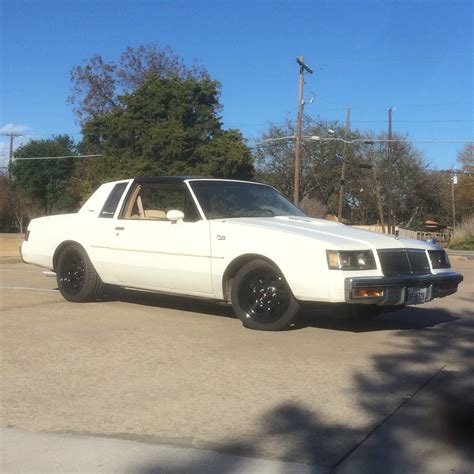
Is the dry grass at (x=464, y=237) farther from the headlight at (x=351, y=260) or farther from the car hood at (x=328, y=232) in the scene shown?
the headlight at (x=351, y=260)

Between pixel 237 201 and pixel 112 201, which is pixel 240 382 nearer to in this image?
pixel 237 201

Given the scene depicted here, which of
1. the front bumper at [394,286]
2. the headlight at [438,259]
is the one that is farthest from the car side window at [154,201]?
the headlight at [438,259]

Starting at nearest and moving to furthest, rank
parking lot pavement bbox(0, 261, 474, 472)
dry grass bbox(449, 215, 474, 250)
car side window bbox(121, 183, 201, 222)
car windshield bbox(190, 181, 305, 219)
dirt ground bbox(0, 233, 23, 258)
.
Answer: parking lot pavement bbox(0, 261, 474, 472) → car windshield bbox(190, 181, 305, 219) → car side window bbox(121, 183, 201, 222) → dirt ground bbox(0, 233, 23, 258) → dry grass bbox(449, 215, 474, 250)

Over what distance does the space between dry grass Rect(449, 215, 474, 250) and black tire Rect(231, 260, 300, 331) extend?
3534 cm

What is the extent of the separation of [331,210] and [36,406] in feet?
162

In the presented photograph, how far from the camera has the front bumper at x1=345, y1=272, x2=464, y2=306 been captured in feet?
20.3

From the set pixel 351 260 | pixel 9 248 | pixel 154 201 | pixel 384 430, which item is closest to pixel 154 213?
pixel 154 201

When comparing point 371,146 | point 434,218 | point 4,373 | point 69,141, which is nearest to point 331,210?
point 371,146

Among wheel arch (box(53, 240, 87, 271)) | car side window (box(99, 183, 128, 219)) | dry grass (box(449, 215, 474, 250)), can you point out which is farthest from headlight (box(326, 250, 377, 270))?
dry grass (box(449, 215, 474, 250))

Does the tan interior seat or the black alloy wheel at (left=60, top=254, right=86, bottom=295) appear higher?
the tan interior seat

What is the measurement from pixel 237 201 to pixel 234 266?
107 centimetres

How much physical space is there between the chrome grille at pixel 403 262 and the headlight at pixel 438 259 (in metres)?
0.14

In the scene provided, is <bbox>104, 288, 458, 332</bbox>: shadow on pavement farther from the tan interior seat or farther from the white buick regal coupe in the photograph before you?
the tan interior seat

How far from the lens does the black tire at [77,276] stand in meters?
8.52
